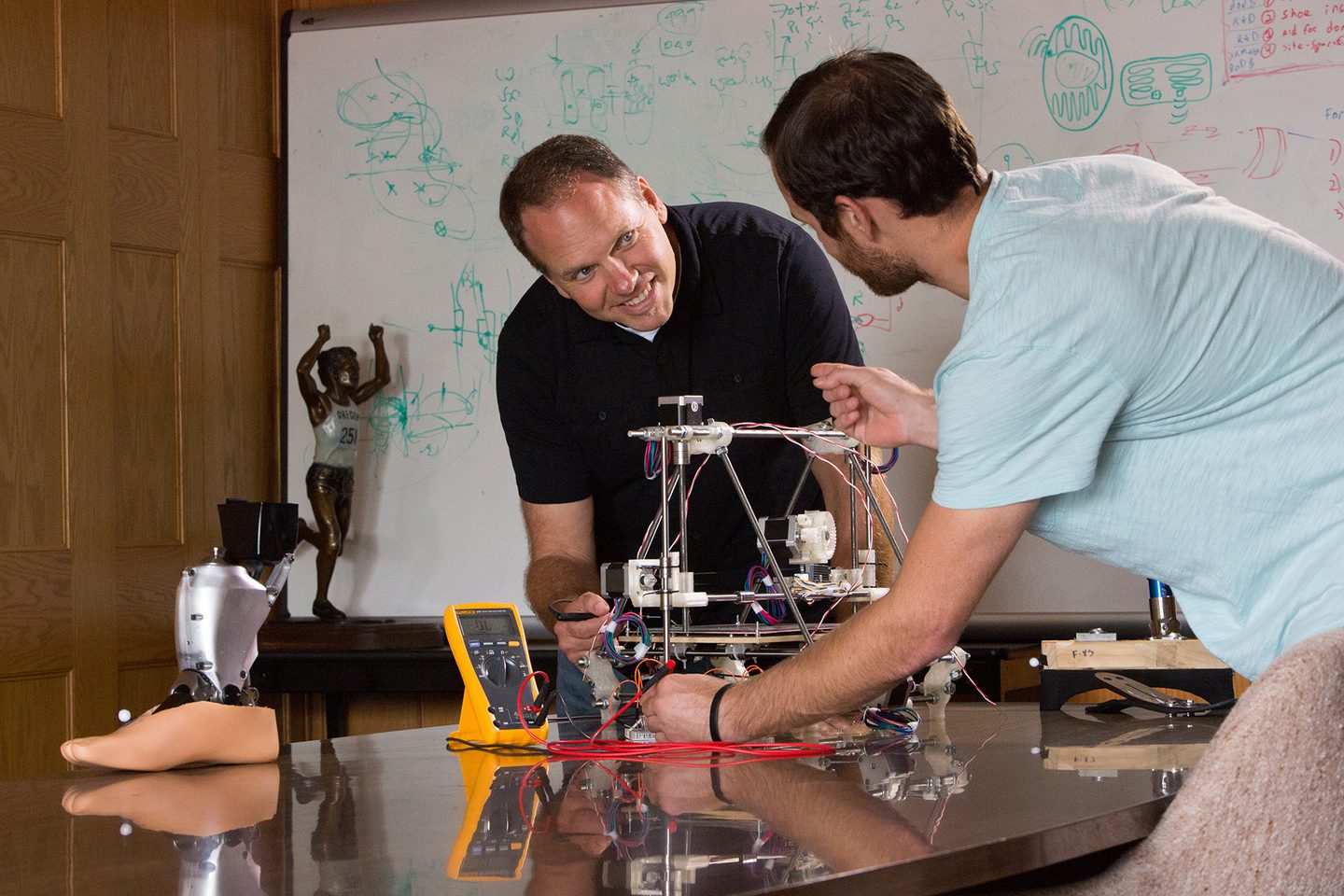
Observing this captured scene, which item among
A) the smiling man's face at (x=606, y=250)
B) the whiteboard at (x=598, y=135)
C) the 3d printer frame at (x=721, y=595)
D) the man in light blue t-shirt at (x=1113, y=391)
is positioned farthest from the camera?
the whiteboard at (x=598, y=135)

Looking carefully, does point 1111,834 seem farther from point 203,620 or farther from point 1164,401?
point 203,620

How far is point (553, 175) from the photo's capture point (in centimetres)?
231

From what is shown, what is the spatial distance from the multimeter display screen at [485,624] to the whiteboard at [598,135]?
1.98m

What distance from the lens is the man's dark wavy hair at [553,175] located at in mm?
2309

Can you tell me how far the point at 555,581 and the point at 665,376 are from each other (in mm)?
425

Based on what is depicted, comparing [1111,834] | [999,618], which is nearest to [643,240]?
[1111,834]

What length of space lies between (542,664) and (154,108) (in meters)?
1.87

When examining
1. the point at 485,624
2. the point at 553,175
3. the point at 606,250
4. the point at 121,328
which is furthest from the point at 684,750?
the point at 121,328

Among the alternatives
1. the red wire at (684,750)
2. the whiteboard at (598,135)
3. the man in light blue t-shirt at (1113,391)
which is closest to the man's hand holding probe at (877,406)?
the red wire at (684,750)

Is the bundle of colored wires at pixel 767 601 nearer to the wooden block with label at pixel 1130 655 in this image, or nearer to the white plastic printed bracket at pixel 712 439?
the white plastic printed bracket at pixel 712 439

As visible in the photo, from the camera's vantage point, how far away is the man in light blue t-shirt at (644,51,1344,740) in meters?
1.33

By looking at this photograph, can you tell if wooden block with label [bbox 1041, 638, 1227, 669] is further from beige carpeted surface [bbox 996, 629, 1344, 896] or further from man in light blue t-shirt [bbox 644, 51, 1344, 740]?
beige carpeted surface [bbox 996, 629, 1344, 896]

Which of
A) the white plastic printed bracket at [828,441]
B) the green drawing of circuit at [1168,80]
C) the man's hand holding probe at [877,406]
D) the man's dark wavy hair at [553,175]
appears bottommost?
the white plastic printed bracket at [828,441]

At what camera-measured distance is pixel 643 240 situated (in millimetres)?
2338
